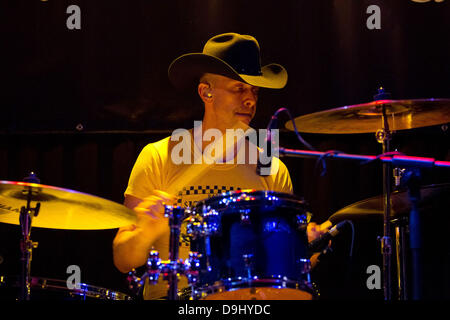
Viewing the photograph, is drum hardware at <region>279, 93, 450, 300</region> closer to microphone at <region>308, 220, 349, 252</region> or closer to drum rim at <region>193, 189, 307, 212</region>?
microphone at <region>308, 220, 349, 252</region>

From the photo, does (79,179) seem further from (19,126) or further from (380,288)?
(380,288)

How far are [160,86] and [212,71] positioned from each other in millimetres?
341

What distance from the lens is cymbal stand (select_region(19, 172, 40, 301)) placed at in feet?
7.78

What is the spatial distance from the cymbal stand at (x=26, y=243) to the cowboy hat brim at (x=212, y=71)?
43.4 inches

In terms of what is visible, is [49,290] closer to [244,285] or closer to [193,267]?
[193,267]

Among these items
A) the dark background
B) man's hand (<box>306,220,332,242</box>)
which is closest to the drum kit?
man's hand (<box>306,220,332,242</box>)

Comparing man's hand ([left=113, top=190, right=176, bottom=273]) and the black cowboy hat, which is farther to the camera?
the black cowboy hat

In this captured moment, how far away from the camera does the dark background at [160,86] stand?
11.4ft

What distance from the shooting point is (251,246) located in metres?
2.33

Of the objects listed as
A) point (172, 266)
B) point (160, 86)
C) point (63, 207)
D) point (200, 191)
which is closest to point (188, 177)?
point (200, 191)

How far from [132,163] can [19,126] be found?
0.65 meters

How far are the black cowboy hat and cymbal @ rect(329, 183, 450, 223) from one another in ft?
2.46

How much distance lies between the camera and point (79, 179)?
139 inches
